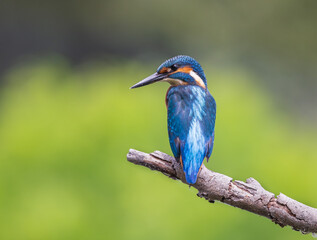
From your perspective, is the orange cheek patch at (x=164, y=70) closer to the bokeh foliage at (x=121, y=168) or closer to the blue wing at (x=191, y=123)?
the blue wing at (x=191, y=123)

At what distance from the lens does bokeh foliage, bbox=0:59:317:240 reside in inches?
87.7

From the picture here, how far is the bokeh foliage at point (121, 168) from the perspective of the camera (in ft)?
7.30

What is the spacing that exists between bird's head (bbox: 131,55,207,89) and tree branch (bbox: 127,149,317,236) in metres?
0.17

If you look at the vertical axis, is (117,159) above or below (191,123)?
above

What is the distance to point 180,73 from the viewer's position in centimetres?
125

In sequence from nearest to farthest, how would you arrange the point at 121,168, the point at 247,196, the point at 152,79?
the point at 247,196 < the point at 152,79 < the point at 121,168

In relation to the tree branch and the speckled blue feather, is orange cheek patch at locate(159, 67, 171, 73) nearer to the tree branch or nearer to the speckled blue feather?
the speckled blue feather

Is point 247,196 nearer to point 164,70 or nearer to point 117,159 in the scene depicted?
point 164,70

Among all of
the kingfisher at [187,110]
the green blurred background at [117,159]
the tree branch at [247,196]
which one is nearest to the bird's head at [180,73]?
the kingfisher at [187,110]

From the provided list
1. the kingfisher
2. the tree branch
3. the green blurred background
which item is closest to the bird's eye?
the kingfisher

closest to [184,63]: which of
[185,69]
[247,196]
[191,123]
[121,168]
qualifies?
[185,69]

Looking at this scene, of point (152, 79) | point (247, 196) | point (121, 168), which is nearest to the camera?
point (247, 196)

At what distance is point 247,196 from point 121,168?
1306 mm

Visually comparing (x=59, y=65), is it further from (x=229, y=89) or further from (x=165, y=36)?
(x=165, y=36)
